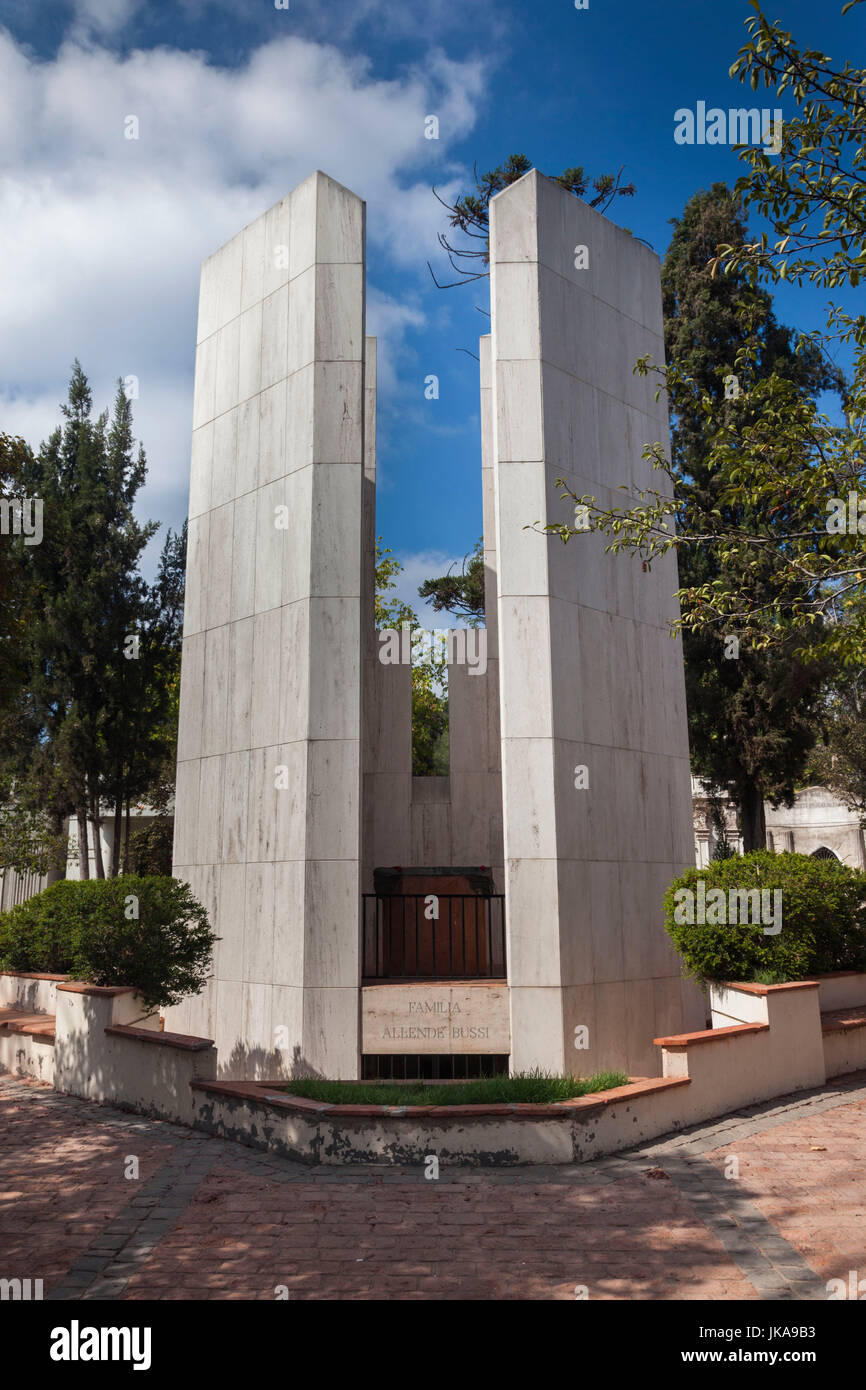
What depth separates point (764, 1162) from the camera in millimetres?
6727

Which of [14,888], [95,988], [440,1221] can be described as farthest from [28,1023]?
[14,888]

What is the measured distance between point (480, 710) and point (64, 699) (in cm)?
876

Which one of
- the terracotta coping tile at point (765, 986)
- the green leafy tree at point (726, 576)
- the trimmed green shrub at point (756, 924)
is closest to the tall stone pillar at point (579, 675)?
the trimmed green shrub at point (756, 924)

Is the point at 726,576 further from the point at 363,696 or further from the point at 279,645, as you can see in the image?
the point at 279,645

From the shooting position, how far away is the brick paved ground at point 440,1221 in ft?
15.5

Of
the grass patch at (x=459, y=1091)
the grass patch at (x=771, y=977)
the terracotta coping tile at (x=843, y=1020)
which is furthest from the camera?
the terracotta coping tile at (x=843, y=1020)

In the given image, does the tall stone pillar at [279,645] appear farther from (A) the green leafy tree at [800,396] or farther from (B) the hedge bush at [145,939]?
(A) the green leafy tree at [800,396]

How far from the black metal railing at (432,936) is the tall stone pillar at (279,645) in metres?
2.36

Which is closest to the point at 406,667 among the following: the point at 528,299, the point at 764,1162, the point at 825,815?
the point at 528,299

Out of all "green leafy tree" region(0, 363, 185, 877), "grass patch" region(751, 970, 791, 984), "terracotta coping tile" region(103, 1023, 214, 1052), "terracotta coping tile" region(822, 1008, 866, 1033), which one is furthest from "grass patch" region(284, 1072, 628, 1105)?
"green leafy tree" region(0, 363, 185, 877)

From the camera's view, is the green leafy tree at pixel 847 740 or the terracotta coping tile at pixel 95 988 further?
the green leafy tree at pixel 847 740

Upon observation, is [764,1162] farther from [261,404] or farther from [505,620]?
[261,404]

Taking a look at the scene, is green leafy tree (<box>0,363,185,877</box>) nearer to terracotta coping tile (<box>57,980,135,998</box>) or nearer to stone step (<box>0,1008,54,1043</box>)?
stone step (<box>0,1008,54,1043</box>)

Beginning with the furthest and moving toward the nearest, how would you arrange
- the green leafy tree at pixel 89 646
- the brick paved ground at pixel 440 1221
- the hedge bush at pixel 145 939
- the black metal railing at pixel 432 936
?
the green leafy tree at pixel 89 646, the black metal railing at pixel 432 936, the hedge bush at pixel 145 939, the brick paved ground at pixel 440 1221
